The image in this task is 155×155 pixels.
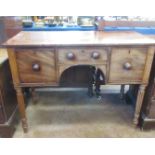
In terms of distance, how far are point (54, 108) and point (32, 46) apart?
0.81 metres

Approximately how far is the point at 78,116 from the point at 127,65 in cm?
71

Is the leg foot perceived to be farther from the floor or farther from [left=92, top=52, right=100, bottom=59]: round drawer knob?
[left=92, top=52, right=100, bottom=59]: round drawer knob

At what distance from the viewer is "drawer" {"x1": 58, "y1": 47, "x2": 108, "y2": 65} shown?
1.06 m

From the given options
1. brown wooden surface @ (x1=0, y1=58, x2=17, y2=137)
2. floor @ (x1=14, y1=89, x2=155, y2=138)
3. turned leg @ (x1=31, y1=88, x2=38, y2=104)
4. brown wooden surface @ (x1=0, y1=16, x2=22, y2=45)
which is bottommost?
floor @ (x1=14, y1=89, x2=155, y2=138)

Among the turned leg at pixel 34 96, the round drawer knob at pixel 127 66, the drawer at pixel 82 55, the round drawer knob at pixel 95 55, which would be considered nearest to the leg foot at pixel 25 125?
the turned leg at pixel 34 96

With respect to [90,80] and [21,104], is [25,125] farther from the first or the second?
[90,80]

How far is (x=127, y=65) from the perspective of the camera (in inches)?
43.8

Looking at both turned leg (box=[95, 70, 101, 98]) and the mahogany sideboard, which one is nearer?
the mahogany sideboard

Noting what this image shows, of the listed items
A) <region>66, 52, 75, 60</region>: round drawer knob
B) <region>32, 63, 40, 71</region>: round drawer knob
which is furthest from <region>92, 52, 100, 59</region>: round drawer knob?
<region>32, 63, 40, 71</region>: round drawer knob

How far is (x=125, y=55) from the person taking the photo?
1097 millimetres

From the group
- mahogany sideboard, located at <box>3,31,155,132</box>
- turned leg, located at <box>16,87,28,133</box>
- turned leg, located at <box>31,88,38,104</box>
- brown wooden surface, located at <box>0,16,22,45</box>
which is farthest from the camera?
turned leg, located at <box>31,88,38,104</box>

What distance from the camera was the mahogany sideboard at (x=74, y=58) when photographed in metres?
1.04
